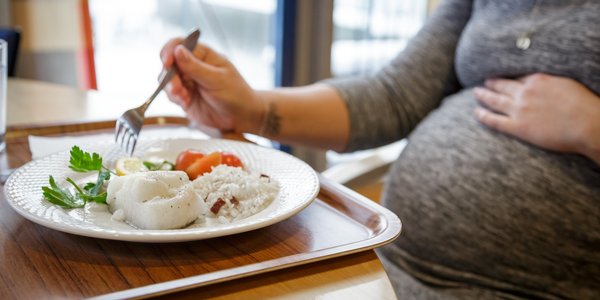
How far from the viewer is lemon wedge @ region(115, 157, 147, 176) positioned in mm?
691

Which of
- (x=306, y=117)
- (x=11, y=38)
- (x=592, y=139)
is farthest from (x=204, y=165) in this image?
(x=11, y=38)

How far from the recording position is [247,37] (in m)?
2.74

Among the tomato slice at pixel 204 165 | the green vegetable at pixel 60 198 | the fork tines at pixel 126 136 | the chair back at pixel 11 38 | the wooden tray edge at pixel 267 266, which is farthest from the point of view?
the chair back at pixel 11 38

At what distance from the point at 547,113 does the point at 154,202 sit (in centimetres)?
64

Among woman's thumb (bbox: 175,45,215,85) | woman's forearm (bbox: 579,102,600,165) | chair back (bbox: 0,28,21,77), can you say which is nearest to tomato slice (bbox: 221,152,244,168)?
woman's thumb (bbox: 175,45,215,85)

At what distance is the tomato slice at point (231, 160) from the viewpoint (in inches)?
28.4

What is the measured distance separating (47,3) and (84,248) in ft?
5.18

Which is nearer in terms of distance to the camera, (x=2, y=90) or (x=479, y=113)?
(x=2, y=90)

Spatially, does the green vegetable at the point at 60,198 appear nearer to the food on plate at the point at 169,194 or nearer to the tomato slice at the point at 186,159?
the food on plate at the point at 169,194

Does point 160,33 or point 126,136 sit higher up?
point 126,136

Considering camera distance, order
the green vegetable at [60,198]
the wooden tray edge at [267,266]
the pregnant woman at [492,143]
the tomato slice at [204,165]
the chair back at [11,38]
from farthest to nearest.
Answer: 1. the chair back at [11,38]
2. the pregnant woman at [492,143]
3. the tomato slice at [204,165]
4. the green vegetable at [60,198]
5. the wooden tray edge at [267,266]

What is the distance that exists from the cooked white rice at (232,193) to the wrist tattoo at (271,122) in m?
0.41

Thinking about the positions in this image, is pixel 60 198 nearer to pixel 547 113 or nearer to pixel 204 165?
pixel 204 165

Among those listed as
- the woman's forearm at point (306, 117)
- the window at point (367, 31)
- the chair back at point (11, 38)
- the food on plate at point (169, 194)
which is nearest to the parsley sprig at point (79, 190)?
the food on plate at point (169, 194)
